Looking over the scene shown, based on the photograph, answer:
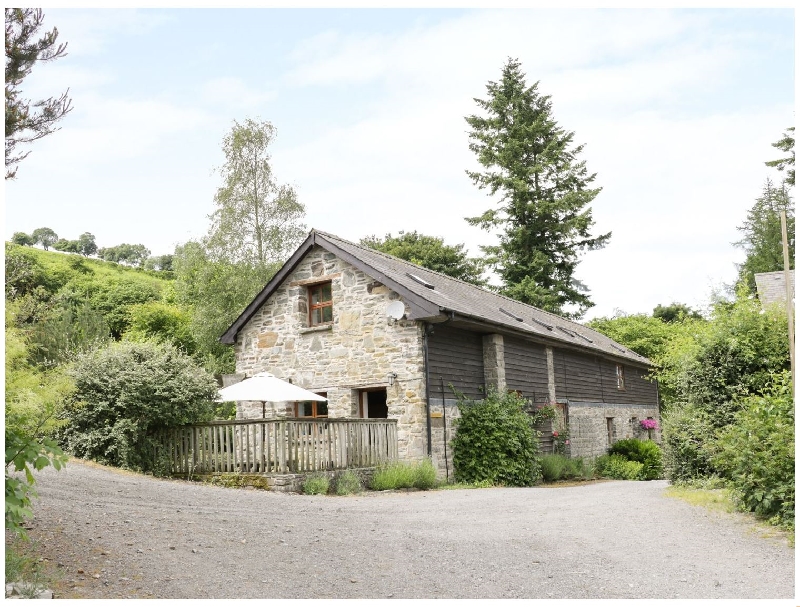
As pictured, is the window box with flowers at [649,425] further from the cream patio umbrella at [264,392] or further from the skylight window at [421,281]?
the cream patio umbrella at [264,392]

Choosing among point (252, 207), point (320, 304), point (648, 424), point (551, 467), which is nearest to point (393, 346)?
point (320, 304)

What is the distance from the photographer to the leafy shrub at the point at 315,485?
14.1 m

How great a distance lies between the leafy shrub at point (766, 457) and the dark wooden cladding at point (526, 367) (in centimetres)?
929

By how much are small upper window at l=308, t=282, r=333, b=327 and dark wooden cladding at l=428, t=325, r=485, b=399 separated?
314 centimetres

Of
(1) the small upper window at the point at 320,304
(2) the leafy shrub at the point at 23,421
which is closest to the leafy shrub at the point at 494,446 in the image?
(1) the small upper window at the point at 320,304

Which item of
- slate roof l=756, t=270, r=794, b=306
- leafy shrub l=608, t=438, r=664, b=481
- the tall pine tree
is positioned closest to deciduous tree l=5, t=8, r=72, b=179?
leafy shrub l=608, t=438, r=664, b=481

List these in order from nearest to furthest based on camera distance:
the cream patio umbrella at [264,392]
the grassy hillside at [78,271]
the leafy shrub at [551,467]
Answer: the cream patio umbrella at [264,392]
the leafy shrub at [551,467]
the grassy hillside at [78,271]

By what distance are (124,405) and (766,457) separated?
37.7 ft

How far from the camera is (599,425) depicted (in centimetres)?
2491

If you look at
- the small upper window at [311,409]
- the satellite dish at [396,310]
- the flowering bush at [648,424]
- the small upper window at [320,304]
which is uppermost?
the small upper window at [320,304]

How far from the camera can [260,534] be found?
867 centimetres

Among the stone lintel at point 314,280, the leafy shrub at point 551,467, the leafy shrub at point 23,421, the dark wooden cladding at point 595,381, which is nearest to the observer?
the leafy shrub at point 23,421

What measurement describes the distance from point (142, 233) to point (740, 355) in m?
50.8

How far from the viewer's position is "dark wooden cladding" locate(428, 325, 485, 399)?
17.4m
